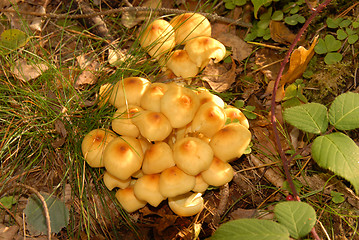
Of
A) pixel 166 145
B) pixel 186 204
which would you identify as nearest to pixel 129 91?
pixel 166 145

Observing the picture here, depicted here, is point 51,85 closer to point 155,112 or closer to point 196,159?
point 155,112

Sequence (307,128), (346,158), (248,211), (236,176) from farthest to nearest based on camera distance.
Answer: (236,176) → (248,211) → (307,128) → (346,158)

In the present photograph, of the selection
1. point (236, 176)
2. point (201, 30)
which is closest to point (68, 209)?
point (236, 176)

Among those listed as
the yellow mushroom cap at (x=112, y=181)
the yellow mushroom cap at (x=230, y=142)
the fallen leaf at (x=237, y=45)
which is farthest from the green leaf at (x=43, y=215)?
the fallen leaf at (x=237, y=45)

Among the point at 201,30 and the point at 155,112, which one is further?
the point at 201,30

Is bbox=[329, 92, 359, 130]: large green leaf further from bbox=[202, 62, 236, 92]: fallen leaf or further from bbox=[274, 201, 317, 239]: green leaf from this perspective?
bbox=[202, 62, 236, 92]: fallen leaf

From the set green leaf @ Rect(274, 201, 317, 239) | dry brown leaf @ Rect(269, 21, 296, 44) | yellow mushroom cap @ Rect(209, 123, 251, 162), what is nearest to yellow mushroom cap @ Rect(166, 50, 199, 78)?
yellow mushroom cap @ Rect(209, 123, 251, 162)

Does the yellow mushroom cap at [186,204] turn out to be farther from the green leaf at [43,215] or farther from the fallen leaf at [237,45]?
the fallen leaf at [237,45]
